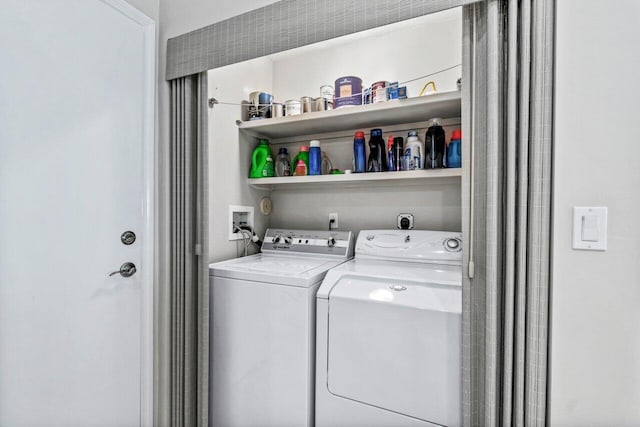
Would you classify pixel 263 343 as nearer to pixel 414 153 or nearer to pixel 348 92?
pixel 414 153

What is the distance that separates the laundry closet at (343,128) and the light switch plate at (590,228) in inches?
26.8

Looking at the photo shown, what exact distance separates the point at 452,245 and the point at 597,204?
750 mm

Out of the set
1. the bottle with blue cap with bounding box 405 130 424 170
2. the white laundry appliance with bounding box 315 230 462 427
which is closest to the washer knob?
the white laundry appliance with bounding box 315 230 462 427

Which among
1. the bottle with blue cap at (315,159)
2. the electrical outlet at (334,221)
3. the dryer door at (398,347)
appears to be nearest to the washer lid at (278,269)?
the dryer door at (398,347)

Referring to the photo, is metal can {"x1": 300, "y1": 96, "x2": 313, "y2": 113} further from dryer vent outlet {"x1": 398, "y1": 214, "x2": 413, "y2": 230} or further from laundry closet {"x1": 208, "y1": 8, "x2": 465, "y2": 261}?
dryer vent outlet {"x1": 398, "y1": 214, "x2": 413, "y2": 230}

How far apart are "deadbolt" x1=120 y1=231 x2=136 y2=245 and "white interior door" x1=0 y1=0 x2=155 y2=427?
21 mm

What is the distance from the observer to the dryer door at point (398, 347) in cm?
113

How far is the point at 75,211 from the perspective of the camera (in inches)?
51.1

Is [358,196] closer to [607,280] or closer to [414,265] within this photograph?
[414,265]

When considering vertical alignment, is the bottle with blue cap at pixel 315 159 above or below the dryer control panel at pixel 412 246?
above

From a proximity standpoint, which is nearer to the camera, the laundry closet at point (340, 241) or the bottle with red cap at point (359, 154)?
the laundry closet at point (340, 241)

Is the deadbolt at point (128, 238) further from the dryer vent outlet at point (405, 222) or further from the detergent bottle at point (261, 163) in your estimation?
the dryer vent outlet at point (405, 222)

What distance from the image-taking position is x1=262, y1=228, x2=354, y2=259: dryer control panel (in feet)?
6.30

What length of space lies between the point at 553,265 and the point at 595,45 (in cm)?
65
